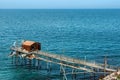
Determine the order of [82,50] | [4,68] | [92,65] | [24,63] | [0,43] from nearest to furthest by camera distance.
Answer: [92,65]
[4,68]
[24,63]
[82,50]
[0,43]

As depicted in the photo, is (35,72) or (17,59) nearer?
(35,72)

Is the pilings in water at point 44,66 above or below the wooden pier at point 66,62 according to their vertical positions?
below

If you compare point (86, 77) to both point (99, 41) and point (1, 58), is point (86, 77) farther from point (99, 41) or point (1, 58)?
point (99, 41)

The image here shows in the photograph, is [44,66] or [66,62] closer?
[66,62]

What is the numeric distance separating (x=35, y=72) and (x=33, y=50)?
19.7 ft

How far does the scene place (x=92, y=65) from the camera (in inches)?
2343

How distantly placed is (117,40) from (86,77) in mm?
56051

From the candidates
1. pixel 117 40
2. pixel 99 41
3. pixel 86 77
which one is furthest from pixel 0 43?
pixel 86 77

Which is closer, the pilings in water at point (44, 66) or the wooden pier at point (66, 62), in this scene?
the wooden pier at point (66, 62)

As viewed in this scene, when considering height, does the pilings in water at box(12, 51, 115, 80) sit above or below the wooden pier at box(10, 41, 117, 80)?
below

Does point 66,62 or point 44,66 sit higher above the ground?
point 66,62

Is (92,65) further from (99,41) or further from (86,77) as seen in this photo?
(99,41)

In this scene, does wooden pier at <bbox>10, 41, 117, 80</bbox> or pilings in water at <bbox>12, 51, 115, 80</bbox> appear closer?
wooden pier at <bbox>10, 41, 117, 80</bbox>

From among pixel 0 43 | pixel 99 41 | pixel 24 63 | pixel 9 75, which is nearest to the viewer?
pixel 9 75
